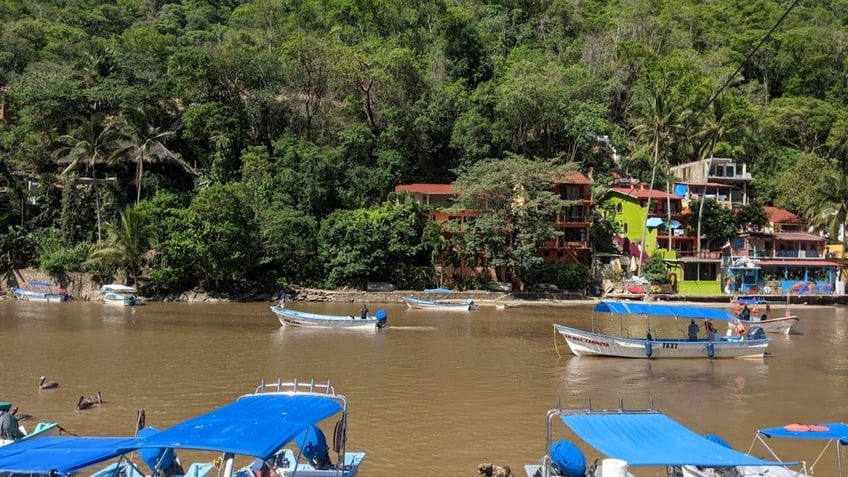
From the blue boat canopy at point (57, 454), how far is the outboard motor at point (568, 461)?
6701 millimetres

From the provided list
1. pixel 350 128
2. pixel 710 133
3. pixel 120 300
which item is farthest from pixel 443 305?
pixel 710 133

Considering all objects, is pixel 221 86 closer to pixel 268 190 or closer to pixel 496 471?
pixel 268 190

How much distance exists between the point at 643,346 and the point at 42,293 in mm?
43247

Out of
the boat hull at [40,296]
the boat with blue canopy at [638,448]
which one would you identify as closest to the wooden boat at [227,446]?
the boat with blue canopy at [638,448]

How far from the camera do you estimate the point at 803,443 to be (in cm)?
1569

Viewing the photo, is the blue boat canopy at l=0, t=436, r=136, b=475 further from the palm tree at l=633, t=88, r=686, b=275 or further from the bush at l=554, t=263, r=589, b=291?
the palm tree at l=633, t=88, r=686, b=275

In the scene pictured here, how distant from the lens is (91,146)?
5469 cm

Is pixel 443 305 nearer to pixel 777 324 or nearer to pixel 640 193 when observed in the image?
pixel 777 324

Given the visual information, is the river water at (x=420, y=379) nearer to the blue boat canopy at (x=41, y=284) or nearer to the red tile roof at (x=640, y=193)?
the blue boat canopy at (x=41, y=284)

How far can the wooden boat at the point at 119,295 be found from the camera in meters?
45.9

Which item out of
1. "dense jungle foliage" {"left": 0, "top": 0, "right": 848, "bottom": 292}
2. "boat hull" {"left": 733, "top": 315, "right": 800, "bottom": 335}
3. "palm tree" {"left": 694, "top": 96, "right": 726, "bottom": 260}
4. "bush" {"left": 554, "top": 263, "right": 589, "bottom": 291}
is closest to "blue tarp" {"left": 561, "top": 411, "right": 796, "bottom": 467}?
"boat hull" {"left": 733, "top": 315, "right": 800, "bottom": 335}

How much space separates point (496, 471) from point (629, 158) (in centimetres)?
5944

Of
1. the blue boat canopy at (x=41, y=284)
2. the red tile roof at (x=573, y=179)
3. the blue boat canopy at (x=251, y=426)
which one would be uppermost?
the red tile roof at (x=573, y=179)

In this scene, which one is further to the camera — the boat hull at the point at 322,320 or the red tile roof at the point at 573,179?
the red tile roof at the point at 573,179
